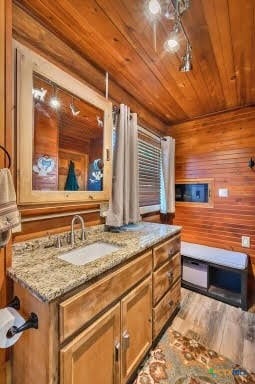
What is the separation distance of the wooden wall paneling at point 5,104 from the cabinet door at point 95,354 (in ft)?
1.27

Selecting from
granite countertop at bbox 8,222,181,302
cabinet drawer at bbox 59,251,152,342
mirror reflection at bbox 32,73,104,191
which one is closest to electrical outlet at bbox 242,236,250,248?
granite countertop at bbox 8,222,181,302

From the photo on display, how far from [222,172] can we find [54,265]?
2.38 m

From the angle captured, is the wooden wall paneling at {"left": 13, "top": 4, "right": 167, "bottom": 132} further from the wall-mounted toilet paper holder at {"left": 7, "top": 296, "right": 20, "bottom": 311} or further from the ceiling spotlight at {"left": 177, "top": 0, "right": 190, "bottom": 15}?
the wall-mounted toilet paper holder at {"left": 7, "top": 296, "right": 20, "bottom": 311}

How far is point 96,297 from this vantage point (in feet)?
3.09

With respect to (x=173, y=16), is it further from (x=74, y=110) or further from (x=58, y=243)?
(x=58, y=243)

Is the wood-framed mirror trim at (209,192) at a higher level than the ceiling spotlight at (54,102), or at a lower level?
lower

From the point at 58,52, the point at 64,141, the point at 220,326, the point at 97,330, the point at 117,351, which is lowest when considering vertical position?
the point at 220,326

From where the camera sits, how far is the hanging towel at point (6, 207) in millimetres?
816

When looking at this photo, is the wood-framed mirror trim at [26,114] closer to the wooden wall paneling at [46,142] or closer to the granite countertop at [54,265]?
the wooden wall paneling at [46,142]

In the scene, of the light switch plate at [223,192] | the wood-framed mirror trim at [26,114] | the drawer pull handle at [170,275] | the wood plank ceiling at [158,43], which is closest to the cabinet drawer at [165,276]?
the drawer pull handle at [170,275]

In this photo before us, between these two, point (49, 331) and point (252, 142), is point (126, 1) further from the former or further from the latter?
point (252, 142)

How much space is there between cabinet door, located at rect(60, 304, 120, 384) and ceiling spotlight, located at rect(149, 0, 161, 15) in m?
1.71

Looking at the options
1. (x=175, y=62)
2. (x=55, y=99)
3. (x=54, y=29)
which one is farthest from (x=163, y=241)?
(x=54, y=29)

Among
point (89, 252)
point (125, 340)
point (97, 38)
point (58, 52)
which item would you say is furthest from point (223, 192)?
point (58, 52)
